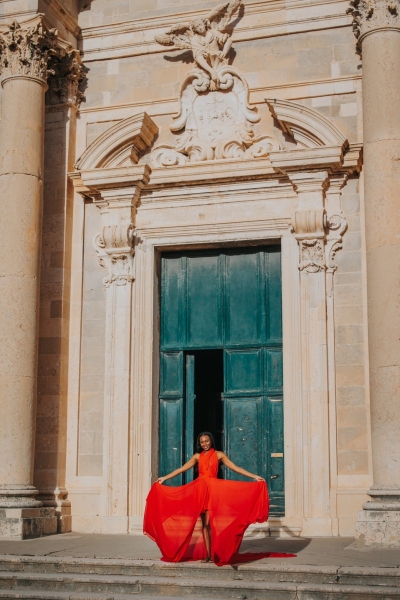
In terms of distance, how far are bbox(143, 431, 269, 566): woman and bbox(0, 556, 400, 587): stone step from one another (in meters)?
0.21

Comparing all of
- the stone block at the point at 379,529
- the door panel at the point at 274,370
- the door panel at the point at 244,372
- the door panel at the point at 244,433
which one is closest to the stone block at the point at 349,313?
the door panel at the point at 274,370

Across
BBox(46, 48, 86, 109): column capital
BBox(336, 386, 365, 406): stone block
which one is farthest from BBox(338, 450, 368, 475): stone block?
BBox(46, 48, 86, 109): column capital

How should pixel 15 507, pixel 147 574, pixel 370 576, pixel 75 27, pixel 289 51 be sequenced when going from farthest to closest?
1. pixel 75 27
2. pixel 289 51
3. pixel 15 507
4. pixel 147 574
5. pixel 370 576

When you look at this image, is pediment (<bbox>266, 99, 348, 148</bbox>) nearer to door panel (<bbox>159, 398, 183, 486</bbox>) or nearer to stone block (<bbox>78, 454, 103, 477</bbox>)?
door panel (<bbox>159, 398, 183, 486</bbox>)

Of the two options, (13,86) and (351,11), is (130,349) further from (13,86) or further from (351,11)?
(351,11)

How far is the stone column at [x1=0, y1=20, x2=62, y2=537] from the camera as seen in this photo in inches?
456

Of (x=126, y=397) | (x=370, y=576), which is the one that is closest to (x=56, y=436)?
(x=126, y=397)

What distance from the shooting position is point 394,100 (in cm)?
1133

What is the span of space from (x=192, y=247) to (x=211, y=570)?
17.8 ft

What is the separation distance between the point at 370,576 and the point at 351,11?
7454 mm

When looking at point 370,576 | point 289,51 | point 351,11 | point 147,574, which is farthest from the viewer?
point 289,51

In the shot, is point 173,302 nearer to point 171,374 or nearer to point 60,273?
point 171,374

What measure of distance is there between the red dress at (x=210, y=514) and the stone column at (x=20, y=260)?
106 inches

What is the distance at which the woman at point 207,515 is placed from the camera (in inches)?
348
